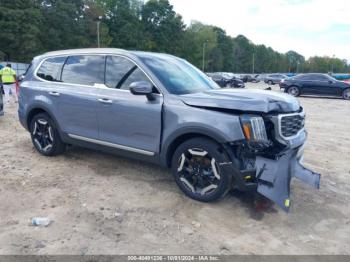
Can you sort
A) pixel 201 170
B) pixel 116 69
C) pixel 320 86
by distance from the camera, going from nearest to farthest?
pixel 201 170, pixel 116 69, pixel 320 86

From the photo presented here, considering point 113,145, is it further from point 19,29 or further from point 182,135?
point 19,29

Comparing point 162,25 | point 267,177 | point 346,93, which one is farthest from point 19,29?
point 267,177

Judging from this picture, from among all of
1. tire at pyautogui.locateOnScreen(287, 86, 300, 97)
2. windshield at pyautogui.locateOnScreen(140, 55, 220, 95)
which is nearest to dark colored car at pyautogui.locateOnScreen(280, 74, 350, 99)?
tire at pyautogui.locateOnScreen(287, 86, 300, 97)

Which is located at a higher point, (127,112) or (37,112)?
(127,112)

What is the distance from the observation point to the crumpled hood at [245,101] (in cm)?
406

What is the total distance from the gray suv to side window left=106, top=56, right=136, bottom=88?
2 cm

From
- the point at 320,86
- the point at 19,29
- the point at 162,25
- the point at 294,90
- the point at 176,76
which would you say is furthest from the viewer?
the point at 162,25

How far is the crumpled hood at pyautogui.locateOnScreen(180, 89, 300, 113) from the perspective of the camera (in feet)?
13.3

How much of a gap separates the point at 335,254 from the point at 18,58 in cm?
5316

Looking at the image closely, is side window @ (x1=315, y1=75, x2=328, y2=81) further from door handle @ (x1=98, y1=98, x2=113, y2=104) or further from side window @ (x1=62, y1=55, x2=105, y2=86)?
door handle @ (x1=98, y1=98, x2=113, y2=104)

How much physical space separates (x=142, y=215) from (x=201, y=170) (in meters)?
0.90

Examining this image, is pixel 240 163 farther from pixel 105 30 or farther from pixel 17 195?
pixel 105 30

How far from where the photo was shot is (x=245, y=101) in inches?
162

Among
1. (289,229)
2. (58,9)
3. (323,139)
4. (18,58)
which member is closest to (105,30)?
(58,9)
